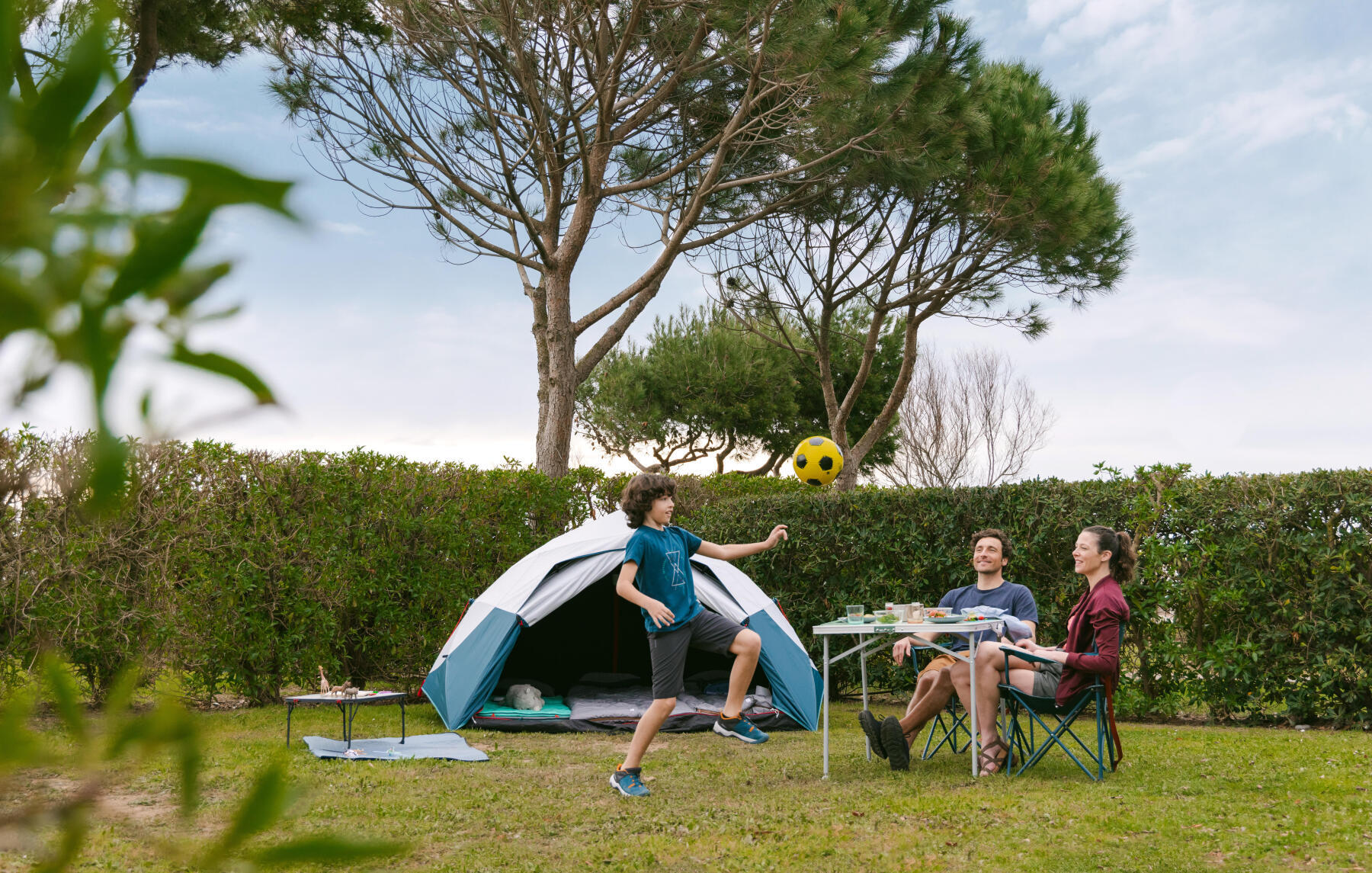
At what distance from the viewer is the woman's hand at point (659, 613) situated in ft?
14.2

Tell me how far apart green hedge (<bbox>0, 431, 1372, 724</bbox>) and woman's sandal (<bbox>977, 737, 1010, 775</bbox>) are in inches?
86.2

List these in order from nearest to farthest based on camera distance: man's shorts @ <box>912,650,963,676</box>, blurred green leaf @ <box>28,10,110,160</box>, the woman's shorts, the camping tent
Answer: blurred green leaf @ <box>28,10,110,160</box> < the woman's shorts < man's shorts @ <box>912,650,963,676</box> < the camping tent

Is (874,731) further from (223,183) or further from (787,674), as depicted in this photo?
(223,183)

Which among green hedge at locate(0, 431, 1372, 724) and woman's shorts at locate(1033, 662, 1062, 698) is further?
green hedge at locate(0, 431, 1372, 724)

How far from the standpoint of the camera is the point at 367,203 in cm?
1063

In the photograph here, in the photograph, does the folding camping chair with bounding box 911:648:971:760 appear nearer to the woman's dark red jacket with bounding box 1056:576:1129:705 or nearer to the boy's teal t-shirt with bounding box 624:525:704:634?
the woman's dark red jacket with bounding box 1056:576:1129:705

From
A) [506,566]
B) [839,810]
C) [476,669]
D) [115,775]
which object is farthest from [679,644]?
[115,775]

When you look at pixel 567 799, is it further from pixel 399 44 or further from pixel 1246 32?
pixel 1246 32

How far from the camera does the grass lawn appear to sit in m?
3.36

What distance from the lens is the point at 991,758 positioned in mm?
4680

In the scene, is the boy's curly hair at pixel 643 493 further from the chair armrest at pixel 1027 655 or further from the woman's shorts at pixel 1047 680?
the woman's shorts at pixel 1047 680

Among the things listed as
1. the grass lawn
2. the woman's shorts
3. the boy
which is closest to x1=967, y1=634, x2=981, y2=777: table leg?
the grass lawn

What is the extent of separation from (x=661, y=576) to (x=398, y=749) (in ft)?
6.34

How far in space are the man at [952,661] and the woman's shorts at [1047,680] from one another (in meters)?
0.22
